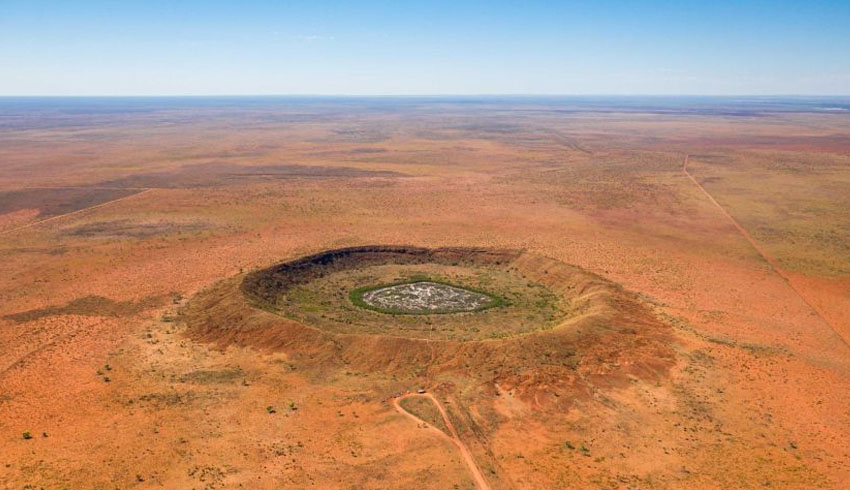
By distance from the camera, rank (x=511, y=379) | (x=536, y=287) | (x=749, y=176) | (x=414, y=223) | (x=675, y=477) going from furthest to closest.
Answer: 1. (x=749, y=176)
2. (x=414, y=223)
3. (x=536, y=287)
4. (x=511, y=379)
5. (x=675, y=477)

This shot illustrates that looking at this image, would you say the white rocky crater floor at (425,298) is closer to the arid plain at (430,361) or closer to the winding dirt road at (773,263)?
the arid plain at (430,361)

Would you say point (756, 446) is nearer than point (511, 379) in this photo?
A: Yes

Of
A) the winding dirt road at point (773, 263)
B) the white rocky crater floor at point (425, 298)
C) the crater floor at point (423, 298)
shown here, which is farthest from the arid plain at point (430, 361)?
the white rocky crater floor at point (425, 298)

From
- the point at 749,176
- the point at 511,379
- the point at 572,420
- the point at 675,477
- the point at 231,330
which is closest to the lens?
the point at 675,477

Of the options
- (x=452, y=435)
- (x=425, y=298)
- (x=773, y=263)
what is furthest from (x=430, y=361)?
(x=773, y=263)

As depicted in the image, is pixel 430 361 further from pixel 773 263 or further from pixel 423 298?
pixel 773 263

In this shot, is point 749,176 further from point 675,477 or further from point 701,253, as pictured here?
point 675,477

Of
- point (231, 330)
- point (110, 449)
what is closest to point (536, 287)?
point (231, 330)
